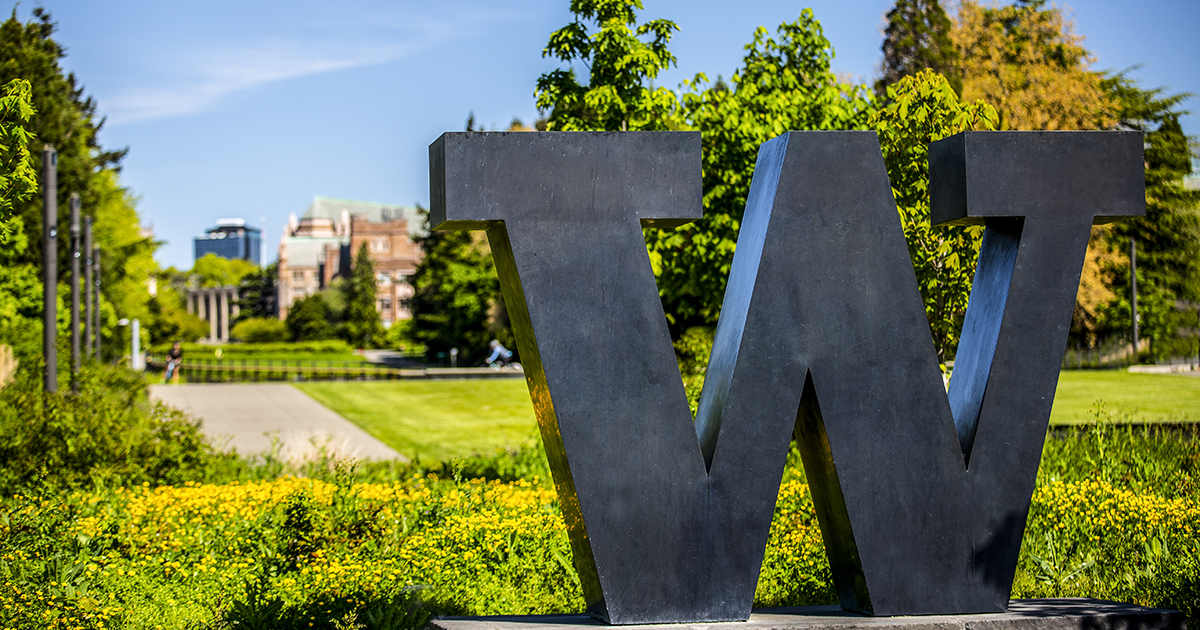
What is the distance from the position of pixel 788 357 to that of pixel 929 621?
1414mm

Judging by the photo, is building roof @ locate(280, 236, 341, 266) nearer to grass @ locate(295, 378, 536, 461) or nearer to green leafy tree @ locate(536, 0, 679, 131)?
grass @ locate(295, 378, 536, 461)

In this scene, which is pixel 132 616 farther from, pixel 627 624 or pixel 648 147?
pixel 648 147

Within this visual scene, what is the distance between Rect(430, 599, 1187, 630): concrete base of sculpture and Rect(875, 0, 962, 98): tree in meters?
32.4

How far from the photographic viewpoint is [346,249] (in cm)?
13175

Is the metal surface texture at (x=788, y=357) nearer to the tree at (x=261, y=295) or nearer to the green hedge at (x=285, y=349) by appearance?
the green hedge at (x=285, y=349)

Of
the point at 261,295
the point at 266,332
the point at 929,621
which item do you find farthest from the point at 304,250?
the point at 929,621

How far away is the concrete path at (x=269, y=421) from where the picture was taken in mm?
14125

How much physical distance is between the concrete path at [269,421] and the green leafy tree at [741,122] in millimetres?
4935

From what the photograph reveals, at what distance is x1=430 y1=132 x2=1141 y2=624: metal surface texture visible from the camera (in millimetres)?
4734

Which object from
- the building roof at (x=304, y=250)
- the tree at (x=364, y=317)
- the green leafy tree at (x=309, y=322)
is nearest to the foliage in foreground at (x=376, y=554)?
the tree at (x=364, y=317)

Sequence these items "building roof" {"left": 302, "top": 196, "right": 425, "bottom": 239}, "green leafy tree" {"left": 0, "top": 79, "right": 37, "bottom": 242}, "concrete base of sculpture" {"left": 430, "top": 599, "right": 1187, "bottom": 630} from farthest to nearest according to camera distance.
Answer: "building roof" {"left": 302, "top": 196, "right": 425, "bottom": 239} < "green leafy tree" {"left": 0, "top": 79, "right": 37, "bottom": 242} < "concrete base of sculpture" {"left": 430, "top": 599, "right": 1187, "bottom": 630}

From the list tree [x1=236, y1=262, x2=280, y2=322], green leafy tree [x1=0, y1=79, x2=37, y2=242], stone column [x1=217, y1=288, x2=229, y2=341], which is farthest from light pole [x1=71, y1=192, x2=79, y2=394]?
stone column [x1=217, y1=288, x2=229, y2=341]

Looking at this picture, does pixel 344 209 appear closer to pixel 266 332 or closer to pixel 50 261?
pixel 266 332

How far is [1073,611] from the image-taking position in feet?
16.6
